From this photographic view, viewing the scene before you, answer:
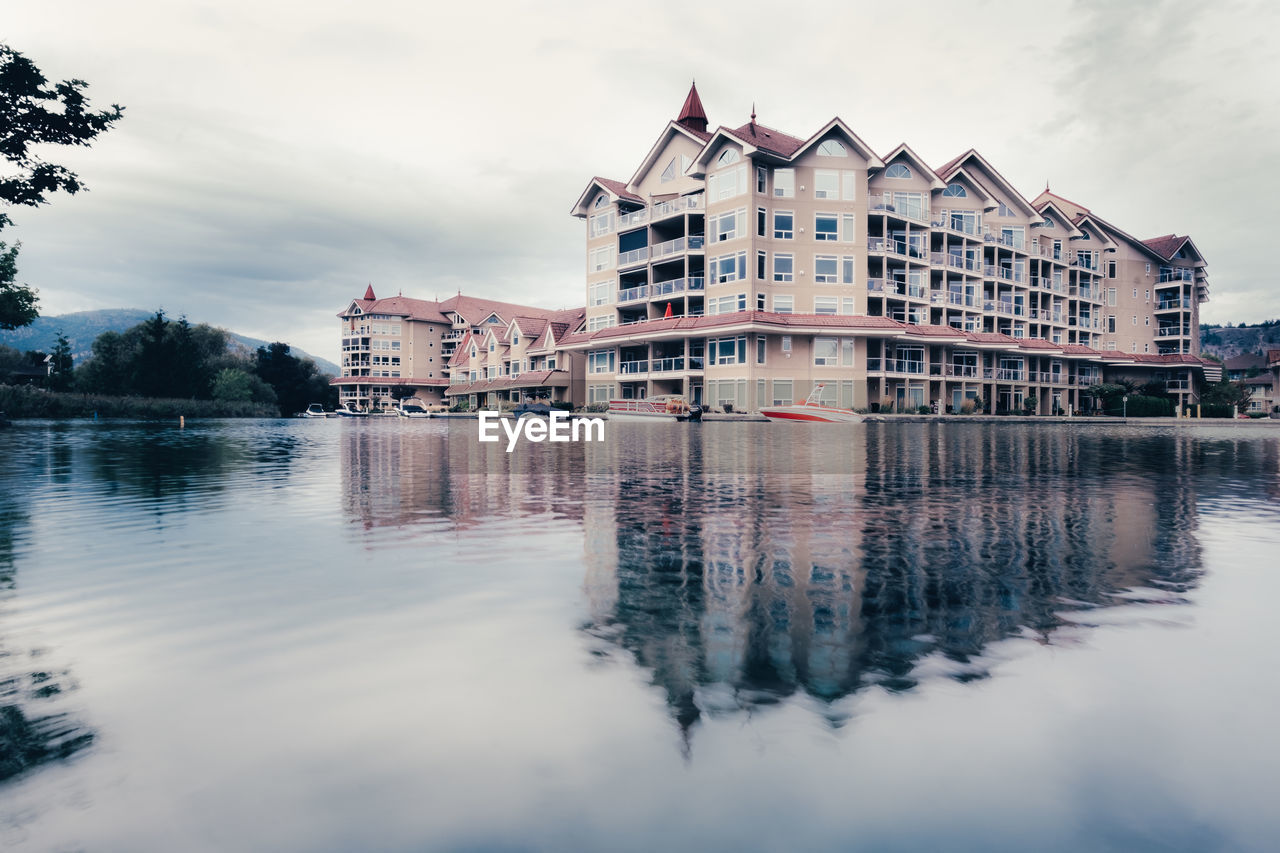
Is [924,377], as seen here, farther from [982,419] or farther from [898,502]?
[898,502]

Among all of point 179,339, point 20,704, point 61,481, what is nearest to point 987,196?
point 61,481

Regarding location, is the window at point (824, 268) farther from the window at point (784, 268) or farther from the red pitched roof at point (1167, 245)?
the red pitched roof at point (1167, 245)

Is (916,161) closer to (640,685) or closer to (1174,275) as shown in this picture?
(1174,275)

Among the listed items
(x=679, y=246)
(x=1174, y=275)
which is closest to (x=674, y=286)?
(x=679, y=246)

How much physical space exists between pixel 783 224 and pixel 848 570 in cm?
5380

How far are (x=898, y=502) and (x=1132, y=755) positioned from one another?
7510 millimetres

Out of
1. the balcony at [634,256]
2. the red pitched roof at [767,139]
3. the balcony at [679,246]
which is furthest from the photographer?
the balcony at [634,256]

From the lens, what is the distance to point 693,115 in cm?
6644

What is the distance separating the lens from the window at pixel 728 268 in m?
55.8

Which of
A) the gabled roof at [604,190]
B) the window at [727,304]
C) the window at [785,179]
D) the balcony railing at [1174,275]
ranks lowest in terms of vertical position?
the window at [727,304]

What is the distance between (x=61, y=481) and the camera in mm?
13148

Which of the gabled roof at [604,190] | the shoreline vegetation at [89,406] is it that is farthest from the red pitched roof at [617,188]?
the shoreline vegetation at [89,406]

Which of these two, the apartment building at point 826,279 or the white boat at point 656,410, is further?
the apartment building at point 826,279

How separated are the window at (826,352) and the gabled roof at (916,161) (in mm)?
14862
